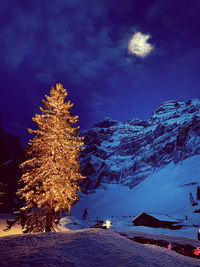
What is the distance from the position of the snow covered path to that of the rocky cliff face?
344 ft

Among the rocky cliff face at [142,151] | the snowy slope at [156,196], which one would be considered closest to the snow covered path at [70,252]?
the snowy slope at [156,196]

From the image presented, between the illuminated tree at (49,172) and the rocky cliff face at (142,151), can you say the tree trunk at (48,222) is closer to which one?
the illuminated tree at (49,172)

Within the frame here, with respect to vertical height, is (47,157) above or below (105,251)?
above

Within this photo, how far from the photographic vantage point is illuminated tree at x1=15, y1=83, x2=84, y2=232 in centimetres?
1155

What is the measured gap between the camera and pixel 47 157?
484 inches

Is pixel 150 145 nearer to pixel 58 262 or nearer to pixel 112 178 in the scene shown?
pixel 112 178

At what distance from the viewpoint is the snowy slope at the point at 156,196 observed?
225 ft

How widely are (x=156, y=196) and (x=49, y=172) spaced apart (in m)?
81.1

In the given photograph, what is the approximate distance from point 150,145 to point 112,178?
3972 cm

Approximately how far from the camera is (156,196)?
81625 millimetres

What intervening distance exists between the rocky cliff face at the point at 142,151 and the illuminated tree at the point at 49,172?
331 ft

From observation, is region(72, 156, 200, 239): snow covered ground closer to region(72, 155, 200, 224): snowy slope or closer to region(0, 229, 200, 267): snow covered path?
region(72, 155, 200, 224): snowy slope

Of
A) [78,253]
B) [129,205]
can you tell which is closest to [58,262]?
[78,253]

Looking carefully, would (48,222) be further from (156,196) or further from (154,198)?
(156,196)
